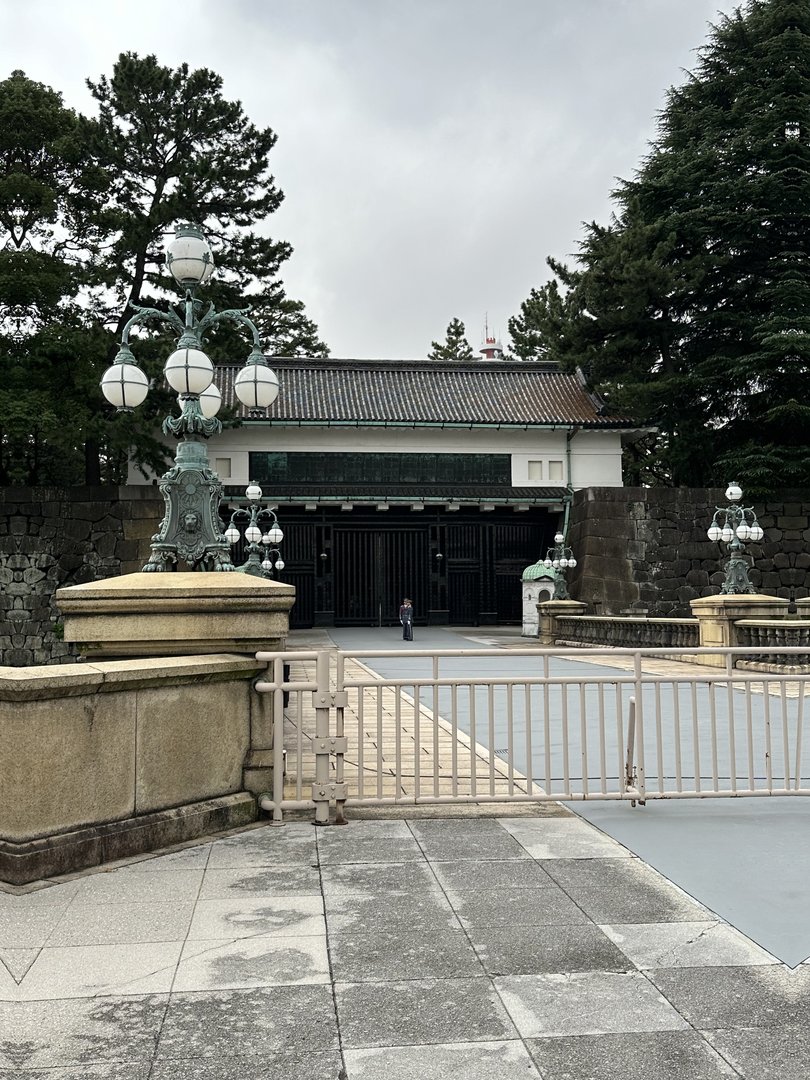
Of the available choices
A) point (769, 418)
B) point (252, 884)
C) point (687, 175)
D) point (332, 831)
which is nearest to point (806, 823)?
point (332, 831)

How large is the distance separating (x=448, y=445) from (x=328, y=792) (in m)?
29.2

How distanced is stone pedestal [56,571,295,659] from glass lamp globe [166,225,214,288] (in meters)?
5.48

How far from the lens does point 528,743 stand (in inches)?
231

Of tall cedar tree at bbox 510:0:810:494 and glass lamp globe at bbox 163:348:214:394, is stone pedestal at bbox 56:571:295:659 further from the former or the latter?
tall cedar tree at bbox 510:0:810:494

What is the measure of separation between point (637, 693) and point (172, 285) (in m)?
27.7

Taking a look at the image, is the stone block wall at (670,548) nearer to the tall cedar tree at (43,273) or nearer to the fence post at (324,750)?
the tall cedar tree at (43,273)

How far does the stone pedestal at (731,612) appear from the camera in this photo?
1612 centimetres

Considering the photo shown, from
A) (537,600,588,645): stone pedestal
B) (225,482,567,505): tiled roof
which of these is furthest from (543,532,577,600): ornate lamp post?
(225,482,567,505): tiled roof

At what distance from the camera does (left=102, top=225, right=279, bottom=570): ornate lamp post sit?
→ 1008cm

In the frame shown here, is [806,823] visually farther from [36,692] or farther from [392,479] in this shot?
[392,479]

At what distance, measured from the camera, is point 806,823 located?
5.47m

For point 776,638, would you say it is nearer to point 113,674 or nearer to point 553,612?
point 553,612

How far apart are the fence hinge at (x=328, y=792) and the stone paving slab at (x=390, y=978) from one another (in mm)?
697

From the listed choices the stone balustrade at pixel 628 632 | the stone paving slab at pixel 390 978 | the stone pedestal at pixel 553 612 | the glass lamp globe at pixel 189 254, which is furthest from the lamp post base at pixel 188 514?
the stone pedestal at pixel 553 612
